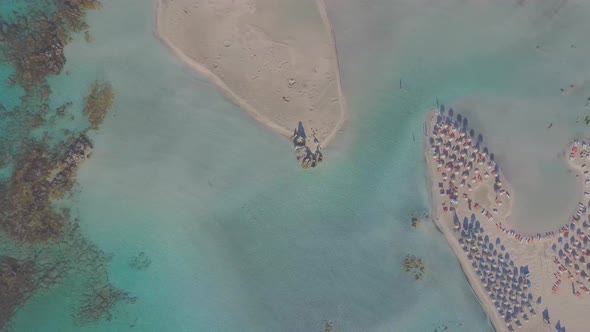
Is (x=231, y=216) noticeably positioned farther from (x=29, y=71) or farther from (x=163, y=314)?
(x=29, y=71)

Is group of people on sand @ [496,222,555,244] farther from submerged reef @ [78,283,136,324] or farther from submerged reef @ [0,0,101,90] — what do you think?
submerged reef @ [0,0,101,90]

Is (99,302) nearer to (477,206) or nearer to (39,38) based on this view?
(39,38)

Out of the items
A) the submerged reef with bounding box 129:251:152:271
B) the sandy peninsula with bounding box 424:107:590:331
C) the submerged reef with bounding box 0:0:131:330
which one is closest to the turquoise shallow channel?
the submerged reef with bounding box 129:251:152:271

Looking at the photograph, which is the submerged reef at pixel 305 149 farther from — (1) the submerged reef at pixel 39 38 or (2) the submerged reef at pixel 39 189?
(1) the submerged reef at pixel 39 38

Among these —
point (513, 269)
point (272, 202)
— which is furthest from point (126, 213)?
point (513, 269)

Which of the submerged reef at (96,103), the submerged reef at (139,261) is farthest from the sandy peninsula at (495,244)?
the submerged reef at (96,103)

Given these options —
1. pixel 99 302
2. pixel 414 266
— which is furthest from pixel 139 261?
pixel 414 266
